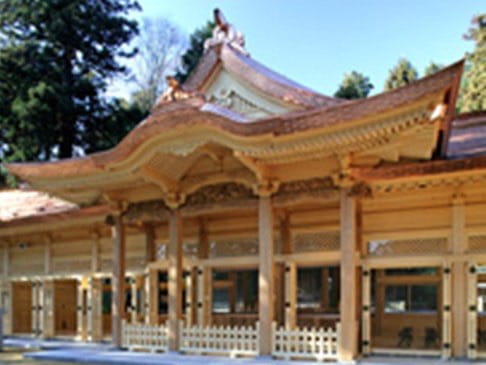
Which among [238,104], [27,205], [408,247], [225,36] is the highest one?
[225,36]

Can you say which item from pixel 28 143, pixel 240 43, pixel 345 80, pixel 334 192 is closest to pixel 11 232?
pixel 28 143

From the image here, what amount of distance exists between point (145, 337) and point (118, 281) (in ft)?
3.91

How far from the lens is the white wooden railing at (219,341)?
816cm

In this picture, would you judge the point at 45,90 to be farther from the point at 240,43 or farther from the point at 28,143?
the point at 240,43

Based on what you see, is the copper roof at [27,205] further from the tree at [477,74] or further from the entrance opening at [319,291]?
the tree at [477,74]

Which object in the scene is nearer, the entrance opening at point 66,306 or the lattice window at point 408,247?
the lattice window at point 408,247

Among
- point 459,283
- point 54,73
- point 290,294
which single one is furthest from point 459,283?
point 54,73

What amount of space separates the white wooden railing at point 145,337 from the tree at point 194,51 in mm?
15213

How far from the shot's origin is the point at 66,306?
14.6m

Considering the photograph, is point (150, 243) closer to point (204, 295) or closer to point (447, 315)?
point (204, 295)

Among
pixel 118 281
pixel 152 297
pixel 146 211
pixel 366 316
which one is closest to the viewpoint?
pixel 366 316

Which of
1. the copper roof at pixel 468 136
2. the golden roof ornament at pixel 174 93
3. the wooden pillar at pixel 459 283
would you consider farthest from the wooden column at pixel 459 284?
the golden roof ornament at pixel 174 93

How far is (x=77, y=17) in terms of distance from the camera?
18891 mm

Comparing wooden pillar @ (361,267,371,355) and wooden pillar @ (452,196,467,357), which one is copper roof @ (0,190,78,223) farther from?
wooden pillar @ (452,196,467,357)
